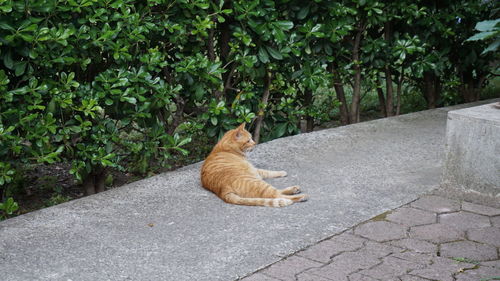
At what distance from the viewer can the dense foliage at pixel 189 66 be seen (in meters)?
4.28

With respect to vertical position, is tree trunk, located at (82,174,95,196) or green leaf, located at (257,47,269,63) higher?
green leaf, located at (257,47,269,63)

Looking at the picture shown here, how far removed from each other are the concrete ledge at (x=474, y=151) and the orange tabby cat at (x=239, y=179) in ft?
3.67

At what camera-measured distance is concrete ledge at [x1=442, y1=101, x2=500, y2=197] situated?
438cm

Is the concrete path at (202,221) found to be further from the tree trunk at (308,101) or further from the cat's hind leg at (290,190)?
the tree trunk at (308,101)

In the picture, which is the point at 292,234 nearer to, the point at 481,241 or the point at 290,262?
the point at 290,262

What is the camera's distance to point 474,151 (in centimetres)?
446

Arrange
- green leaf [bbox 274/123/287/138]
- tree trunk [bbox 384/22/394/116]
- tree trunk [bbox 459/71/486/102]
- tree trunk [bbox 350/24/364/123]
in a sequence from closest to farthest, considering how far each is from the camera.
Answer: green leaf [bbox 274/123/287/138], tree trunk [bbox 350/24/364/123], tree trunk [bbox 384/22/394/116], tree trunk [bbox 459/71/486/102]

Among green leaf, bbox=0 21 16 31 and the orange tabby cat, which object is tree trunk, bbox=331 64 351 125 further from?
green leaf, bbox=0 21 16 31

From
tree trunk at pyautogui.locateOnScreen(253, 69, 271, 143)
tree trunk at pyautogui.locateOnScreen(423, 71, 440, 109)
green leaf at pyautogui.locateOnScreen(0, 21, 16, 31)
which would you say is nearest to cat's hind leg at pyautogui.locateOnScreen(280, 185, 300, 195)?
tree trunk at pyautogui.locateOnScreen(253, 69, 271, 143)

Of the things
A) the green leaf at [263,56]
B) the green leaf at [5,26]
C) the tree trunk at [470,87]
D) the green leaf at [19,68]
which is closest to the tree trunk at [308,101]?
the green leaf at [263,56]

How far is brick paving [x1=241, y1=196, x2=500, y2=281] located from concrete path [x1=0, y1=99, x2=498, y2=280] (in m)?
0.11

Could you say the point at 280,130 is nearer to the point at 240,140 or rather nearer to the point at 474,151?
the point at 240,140

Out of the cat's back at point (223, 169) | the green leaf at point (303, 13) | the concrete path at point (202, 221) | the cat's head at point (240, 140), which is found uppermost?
the green leaf at point (303, 13)

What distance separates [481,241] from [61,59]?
2.94m
